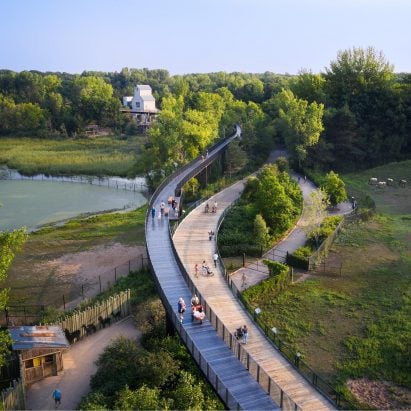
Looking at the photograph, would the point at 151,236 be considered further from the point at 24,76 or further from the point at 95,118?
the point at 24,76

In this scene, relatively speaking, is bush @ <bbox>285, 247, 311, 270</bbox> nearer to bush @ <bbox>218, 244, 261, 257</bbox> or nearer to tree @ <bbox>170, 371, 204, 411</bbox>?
bush @ <bbox>218, 244, 261, 257</bbox>

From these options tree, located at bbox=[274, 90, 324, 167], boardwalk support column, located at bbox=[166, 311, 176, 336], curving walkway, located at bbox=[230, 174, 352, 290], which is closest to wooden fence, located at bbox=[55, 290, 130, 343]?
boardwalk support column, located at bbox=[166, 311, 176, 336]

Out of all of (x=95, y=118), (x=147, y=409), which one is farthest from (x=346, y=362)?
(x=95, y=118)

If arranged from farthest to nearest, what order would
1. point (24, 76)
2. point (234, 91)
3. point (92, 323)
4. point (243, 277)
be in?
point (24, 76) < point (234, 91) < point (243, 277) < point (92, 323)

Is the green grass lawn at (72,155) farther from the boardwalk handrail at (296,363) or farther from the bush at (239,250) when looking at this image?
the boardwalk handrail at (296,363)

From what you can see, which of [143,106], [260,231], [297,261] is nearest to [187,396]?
[297,261]

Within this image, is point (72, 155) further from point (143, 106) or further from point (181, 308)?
point (181, 308)
